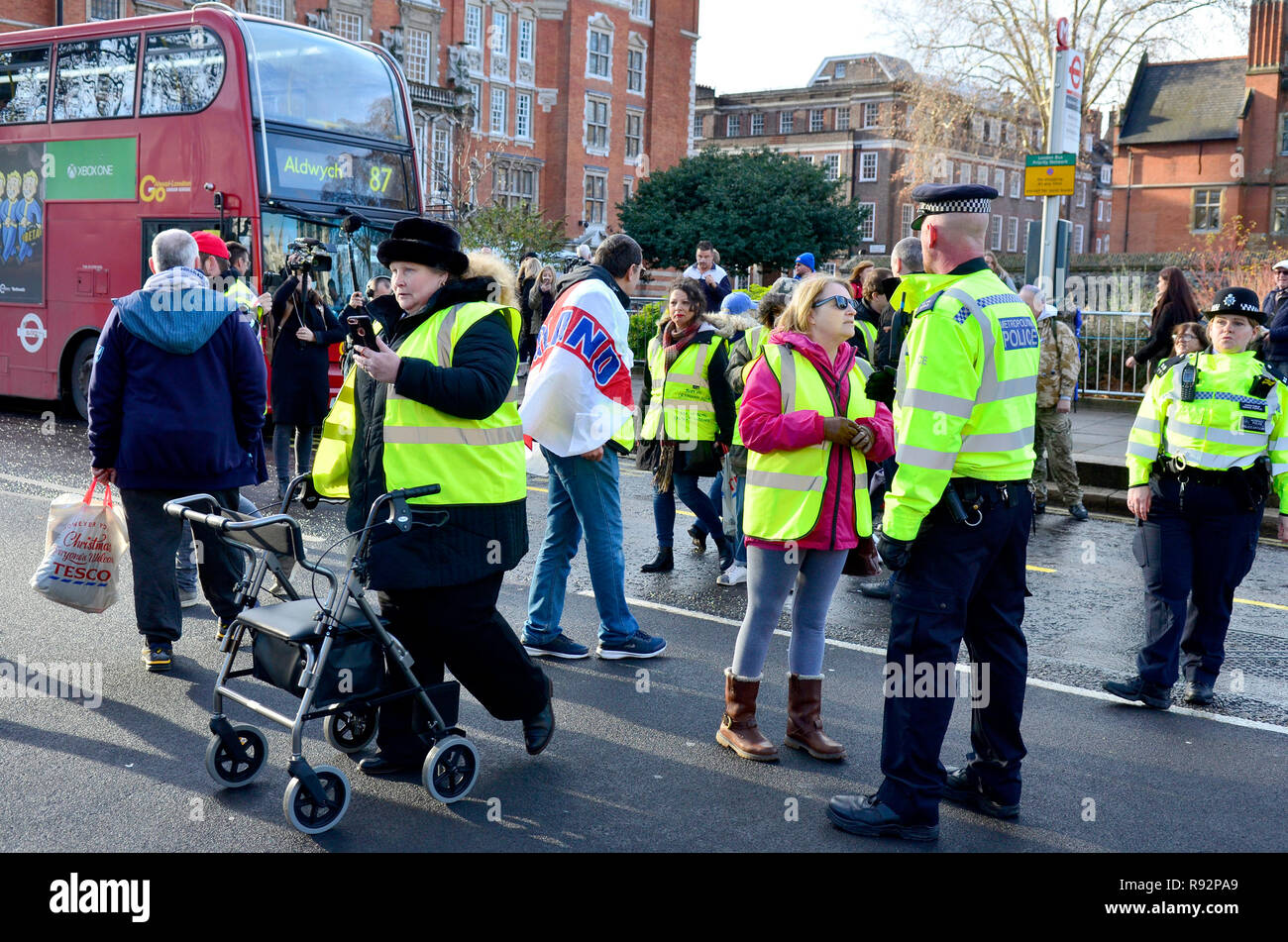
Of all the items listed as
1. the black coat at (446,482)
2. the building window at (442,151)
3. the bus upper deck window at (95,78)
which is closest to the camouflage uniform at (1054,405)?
the black coat at (446,482)

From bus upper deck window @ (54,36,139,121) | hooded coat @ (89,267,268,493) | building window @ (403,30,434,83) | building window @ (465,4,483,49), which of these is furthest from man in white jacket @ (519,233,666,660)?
building window @ (465,4,483,49)

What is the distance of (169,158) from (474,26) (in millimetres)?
37781

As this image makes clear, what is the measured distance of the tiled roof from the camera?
2389 inches

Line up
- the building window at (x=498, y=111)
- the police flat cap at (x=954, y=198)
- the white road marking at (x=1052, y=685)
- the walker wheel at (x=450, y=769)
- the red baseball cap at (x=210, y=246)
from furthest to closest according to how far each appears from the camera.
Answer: the building window at (x=498, y=111)
the red baseball cap at (x=210, y=246)
the white road marking at (x=1052, y=685)
the walker wheel at (x=450, y=769)
the police flat cap at (x=954, y=198)

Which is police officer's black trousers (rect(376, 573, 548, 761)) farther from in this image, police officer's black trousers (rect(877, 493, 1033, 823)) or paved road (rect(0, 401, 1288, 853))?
police officer's black trousers (rect(877, 493, 1033, 823))

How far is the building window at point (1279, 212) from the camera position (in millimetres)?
57000

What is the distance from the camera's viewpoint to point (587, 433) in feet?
18.9

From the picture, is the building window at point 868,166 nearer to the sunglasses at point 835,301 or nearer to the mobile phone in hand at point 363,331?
the sunglasses at point 835,301

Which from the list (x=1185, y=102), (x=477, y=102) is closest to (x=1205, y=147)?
(x=1185, y=102)

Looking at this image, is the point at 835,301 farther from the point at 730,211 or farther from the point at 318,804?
the point at 730,211

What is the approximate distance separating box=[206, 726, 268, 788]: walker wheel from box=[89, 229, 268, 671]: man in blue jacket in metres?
1.57

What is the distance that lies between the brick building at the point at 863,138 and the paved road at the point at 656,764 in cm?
6462
